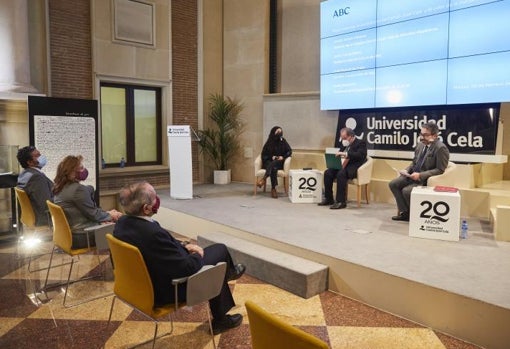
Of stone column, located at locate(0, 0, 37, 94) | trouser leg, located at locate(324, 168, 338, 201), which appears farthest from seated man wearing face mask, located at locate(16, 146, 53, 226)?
trouser leg, located at locate(324, 168, 338, 201)

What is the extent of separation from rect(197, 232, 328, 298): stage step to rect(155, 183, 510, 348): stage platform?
4.3 inches

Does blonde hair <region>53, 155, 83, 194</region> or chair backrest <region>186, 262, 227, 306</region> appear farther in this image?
blonde hair <region>53, 155, 83, 194</region>

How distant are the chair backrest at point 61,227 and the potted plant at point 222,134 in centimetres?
512

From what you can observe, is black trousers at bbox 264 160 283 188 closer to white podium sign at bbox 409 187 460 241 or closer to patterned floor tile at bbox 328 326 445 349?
white podium sign at bbox 409 187 460 241

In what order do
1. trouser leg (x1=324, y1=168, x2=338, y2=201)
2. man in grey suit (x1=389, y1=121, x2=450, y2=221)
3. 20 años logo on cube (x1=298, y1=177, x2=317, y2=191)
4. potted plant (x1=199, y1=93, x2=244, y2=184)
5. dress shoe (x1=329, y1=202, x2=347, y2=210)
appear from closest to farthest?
man in grey suit (x1=389, y1=121, x2=450, y2=221) < dress shoe (x1=329, y1=202, x2=347, y2=210) < trouser leg (x1=324, y1=168, x2=338, y2=201) < 20 años logo on cube (x1=298, y1=177, x2=317, y2=191) < potted plant (x1=199, y1=93, x2=244, y2=184)

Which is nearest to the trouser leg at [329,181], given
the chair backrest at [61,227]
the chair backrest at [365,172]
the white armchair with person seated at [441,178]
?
the chair backrest at [365,172]

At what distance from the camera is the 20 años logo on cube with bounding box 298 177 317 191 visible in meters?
6.11

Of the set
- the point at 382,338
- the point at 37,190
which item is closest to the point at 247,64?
the point at 37,190

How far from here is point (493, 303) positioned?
2.64 meters

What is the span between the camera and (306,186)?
20.1 feet

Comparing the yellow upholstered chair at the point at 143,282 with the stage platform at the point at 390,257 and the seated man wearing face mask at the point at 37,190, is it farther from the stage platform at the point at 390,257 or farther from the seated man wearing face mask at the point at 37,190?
the seated man wearing face mask at the point at 37,190

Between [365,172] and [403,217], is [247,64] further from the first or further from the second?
[403,217]

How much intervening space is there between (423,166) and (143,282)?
371 cm

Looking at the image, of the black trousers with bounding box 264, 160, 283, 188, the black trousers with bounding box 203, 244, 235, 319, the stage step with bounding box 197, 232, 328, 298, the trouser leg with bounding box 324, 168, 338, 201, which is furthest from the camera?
the black trousers with bounding box 264, 160, 283, 188
